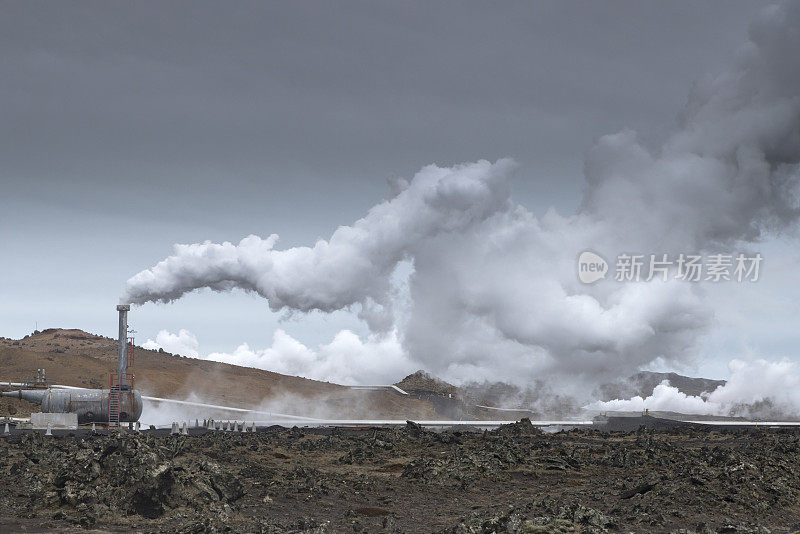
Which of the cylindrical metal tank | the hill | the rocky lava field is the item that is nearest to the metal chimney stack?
the cylindrical metal tank

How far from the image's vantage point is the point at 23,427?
5550 cm

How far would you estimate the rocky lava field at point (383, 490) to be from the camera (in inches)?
818

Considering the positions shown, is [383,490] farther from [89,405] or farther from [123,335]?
[123,335]

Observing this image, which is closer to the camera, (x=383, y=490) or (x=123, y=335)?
(x=383, y=490)

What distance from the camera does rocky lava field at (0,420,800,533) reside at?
20.8 meters

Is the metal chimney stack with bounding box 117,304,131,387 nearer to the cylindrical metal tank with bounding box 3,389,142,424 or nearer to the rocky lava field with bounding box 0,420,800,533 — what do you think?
the cylindrical metal tank with bounding box 3,389,142,424

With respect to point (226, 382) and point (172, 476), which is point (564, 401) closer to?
point (226, 382)

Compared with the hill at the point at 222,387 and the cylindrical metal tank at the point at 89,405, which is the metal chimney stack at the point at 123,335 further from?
the hill at the point at 222,387

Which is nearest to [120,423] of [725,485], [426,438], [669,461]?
[426,438]

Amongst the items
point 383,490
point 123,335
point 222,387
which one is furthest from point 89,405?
point 222,387

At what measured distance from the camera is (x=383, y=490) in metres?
29.0

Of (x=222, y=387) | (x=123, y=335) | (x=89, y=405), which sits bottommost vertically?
(x=222, y=387)

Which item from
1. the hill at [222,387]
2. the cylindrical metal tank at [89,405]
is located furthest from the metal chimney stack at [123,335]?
the hill at [222,387]

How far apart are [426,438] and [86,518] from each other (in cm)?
2721
